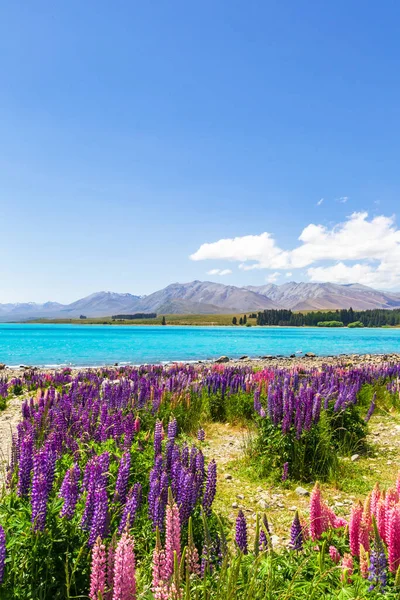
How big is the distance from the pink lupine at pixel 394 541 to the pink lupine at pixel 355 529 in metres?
0.26

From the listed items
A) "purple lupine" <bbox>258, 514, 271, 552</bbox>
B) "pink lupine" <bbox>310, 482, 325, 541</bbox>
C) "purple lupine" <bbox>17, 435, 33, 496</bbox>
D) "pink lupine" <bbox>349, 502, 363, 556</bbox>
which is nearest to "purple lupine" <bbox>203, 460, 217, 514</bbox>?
"purple lupine" <bbox>258, 514, 271, 552</bbox>

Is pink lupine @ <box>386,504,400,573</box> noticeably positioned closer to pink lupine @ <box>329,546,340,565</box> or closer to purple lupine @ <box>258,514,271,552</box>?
pink lupine @ <box>329,546,340,565</box>

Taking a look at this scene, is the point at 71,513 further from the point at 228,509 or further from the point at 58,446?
the point at 228,509

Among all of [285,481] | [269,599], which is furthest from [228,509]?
[269,599]

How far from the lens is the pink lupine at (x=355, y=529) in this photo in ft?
10.2

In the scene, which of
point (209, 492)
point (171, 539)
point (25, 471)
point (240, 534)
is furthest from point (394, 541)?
point (25, 471)

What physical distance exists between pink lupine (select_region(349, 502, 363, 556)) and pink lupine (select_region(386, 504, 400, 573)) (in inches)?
10.3

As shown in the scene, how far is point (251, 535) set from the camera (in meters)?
5.62

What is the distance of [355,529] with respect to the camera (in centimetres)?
312

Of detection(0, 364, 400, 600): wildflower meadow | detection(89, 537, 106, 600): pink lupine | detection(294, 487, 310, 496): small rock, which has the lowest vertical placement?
detection(294, 487, 310, 496): small rock

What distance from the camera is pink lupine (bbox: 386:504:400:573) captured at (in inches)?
111

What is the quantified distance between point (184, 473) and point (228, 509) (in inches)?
108

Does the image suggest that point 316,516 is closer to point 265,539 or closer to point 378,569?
point 265,539

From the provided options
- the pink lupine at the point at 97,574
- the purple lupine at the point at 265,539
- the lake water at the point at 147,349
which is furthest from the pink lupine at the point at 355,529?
the lake water at the point at 147,349
